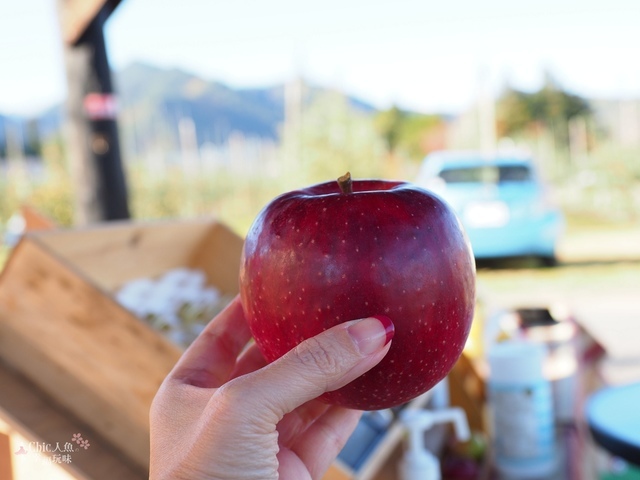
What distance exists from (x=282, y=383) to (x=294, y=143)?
1410 cm

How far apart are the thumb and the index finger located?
0.67 feet

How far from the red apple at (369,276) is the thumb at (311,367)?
0.04m

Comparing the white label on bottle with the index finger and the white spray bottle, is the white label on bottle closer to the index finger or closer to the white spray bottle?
the white spray bottle

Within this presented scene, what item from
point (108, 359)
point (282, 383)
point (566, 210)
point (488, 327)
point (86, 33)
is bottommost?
point (566, 210)

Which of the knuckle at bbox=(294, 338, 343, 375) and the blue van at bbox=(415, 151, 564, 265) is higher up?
the knuckle at bbox=(294, 338, 343, 375)

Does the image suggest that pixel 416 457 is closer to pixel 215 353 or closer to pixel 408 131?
pixel 215 353

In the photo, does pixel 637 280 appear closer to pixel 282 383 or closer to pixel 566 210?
pixel 282 383

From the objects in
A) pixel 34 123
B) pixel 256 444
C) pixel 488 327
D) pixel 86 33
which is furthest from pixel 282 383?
pixel 34 123

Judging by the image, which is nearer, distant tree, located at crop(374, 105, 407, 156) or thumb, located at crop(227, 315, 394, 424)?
thumb, located at crop(227, 315, 394, 424)

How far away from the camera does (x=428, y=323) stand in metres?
0.81

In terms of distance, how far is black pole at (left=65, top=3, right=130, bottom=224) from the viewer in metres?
3.00

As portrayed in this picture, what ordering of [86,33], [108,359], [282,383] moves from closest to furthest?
[282,383]
[108,359]
[86,33]

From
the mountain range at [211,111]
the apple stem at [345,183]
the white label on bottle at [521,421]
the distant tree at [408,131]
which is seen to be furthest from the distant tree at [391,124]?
the apple stem at [345,183]

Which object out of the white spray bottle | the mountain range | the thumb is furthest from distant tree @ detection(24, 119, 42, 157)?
the thumb
